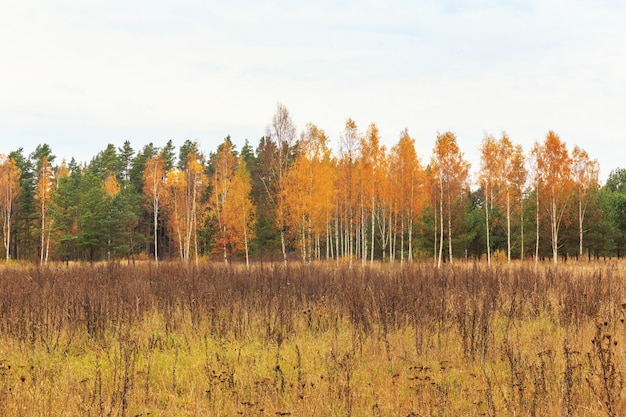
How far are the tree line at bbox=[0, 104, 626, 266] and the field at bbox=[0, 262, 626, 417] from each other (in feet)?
48.4

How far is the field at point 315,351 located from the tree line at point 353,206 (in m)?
14.8

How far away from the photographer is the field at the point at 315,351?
4535 mm

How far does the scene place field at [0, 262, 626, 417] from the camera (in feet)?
14.9

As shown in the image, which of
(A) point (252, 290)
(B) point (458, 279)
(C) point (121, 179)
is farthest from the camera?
(C) point (121, 179)

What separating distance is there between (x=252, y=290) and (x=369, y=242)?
3536cm

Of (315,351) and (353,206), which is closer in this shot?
(315,351)

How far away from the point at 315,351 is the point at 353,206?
26803 mm

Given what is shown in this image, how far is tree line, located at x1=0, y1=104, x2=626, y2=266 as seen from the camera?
94.1 ft

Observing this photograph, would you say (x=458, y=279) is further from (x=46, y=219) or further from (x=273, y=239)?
(x=46, y=219)

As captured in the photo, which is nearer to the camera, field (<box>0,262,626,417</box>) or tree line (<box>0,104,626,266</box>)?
field (<box>0,262,626,417</box>)

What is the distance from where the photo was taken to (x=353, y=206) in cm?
3297

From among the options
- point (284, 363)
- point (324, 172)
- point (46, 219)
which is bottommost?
point (284, 363)

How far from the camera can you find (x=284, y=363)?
6.04m

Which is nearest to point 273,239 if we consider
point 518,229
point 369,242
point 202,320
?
point 369,242
